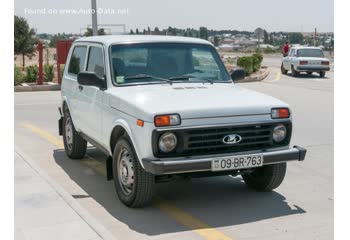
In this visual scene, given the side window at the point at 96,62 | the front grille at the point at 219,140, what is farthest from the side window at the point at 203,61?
the front grille at the point at 219,140

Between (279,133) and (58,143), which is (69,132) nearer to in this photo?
(58,143)

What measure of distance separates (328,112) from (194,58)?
7745 millimetres

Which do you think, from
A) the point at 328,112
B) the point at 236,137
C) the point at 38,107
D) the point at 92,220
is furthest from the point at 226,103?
the point at 38,107

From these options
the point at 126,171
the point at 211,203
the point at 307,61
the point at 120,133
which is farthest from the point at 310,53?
the point at 126,171

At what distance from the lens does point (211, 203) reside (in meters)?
5.84

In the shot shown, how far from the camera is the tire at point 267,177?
19.7 feet

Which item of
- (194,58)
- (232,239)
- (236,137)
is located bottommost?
(232,239)

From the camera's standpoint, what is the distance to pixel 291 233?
488 cm

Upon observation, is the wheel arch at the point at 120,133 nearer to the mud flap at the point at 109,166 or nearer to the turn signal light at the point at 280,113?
the mud flap at the point at 109,166

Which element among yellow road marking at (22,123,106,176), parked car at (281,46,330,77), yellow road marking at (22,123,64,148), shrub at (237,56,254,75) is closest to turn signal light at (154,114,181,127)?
yellow road marking at (22,123,106,176)

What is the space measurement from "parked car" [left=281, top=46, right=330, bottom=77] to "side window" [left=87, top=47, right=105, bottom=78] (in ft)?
67.8

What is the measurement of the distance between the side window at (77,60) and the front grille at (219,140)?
282cm

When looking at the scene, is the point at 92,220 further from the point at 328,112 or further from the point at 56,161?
the point at 328,112

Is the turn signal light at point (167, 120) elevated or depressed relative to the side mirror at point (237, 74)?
depressed
